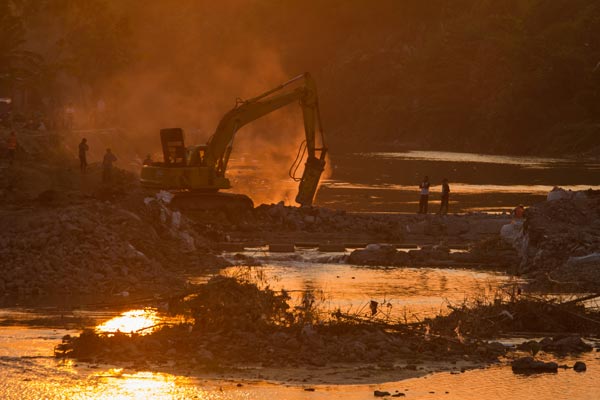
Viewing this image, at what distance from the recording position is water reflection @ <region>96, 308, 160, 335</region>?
27587mm

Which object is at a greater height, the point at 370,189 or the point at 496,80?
the point at 496,80

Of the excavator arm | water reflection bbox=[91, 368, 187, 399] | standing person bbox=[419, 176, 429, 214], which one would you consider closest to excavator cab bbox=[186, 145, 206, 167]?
the excavator arm

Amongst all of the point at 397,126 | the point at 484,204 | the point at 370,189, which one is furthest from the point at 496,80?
the point at 484,204

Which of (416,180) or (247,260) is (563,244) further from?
(416,180)

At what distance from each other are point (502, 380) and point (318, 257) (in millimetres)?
17816

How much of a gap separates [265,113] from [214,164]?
8.89 feet

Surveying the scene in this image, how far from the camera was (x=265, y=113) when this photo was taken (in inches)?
2057

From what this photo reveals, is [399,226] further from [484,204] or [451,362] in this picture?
[451,362]

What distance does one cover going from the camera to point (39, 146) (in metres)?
69.2

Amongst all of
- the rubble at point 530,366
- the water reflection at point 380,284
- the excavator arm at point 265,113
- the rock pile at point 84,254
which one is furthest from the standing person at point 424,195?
the rubble at point 530,366

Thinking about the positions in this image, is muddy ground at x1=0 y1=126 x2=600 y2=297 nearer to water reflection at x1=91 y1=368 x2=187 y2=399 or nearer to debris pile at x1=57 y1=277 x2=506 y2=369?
debris pile at x1=57 y1=277 x2=506 y2=369

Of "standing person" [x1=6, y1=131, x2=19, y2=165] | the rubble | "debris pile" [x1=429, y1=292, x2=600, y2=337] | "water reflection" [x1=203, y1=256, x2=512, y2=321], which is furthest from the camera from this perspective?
"standing person" [x1=6, y1=131, x2=19, y2=165]

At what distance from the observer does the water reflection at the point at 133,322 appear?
2759 cm

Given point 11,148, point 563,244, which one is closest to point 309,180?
point 11,148
